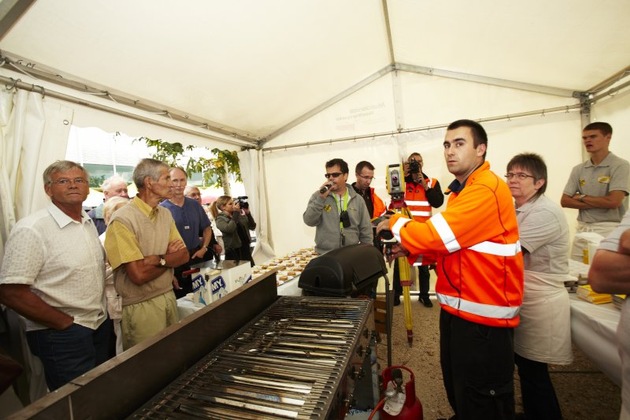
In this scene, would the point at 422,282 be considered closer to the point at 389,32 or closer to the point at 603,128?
the point at 603,128

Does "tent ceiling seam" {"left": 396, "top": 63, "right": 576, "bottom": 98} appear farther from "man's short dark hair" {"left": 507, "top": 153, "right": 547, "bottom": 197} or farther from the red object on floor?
the red object on floor

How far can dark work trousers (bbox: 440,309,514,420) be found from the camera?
148 centimetres

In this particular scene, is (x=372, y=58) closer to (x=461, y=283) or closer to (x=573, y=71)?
(x=573, y=71)

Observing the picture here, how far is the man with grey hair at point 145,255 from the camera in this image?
1806 millimetres

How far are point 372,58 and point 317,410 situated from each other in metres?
4.28

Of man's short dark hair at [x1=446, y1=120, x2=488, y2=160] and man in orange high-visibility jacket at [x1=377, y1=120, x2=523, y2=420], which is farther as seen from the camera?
man's short dark hair at [x1=446, y1=120, x2=488, y2=160]

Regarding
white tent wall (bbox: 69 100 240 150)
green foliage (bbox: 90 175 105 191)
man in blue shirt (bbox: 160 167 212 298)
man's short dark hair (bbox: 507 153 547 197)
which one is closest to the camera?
man's short dark hair (bbox: 507 153 547 197)

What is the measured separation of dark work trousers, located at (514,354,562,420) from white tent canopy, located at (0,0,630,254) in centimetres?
281

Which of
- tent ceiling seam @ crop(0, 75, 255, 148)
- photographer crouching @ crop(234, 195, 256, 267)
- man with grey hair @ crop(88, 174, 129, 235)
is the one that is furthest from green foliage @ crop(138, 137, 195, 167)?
man with grey hair @ crop(88, 174, 129, 235)

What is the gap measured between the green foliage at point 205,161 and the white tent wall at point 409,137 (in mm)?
2020

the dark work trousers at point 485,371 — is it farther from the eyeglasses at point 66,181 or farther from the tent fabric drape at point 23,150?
the tent fabric drape at point 23,150

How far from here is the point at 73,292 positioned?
1.72 meters

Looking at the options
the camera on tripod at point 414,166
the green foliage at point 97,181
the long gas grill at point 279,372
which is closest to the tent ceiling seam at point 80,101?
the long gas grill at point 279,372

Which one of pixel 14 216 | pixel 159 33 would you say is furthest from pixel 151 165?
pixel 159 33
